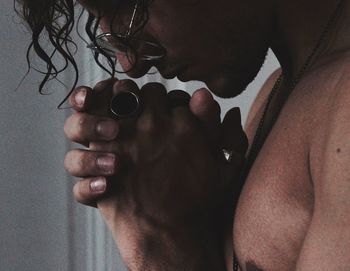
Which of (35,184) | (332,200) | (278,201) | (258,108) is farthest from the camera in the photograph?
(35,184)

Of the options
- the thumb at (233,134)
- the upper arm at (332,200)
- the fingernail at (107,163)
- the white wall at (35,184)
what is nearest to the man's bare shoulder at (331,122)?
the upper arm at (332,200)

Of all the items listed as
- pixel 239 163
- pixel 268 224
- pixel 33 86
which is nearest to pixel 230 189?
pixel 239 163

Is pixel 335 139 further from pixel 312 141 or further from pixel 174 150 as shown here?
pixel 174 150

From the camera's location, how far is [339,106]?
2.36 ft

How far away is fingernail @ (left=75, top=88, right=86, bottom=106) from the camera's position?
0.99m

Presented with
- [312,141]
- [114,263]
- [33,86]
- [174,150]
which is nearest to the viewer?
[312,141]

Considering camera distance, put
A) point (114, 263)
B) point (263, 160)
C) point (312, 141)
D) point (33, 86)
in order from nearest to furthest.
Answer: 1. point (312, 141)
2. point (263, 160)
3. point (33, 86)
4. point (114, 263)

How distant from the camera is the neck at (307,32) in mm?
898

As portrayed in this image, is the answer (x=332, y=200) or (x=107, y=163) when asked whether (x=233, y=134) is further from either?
(x=332, y=200)

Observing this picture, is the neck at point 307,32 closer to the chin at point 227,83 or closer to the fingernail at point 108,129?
the chin at point 227,83

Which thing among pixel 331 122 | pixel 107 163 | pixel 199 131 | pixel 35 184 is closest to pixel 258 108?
pixel 199 131

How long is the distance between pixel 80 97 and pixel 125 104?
0.21 feet

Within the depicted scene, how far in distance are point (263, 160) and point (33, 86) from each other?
848mm

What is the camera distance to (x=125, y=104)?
994 mm
